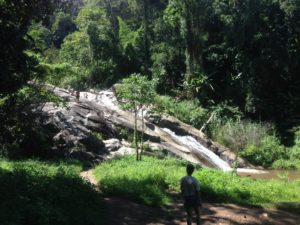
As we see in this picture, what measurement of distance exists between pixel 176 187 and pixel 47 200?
17.0 feet

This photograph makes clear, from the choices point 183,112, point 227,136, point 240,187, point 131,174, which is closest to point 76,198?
point 131,174

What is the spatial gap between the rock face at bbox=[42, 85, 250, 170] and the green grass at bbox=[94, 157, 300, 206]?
4294mm

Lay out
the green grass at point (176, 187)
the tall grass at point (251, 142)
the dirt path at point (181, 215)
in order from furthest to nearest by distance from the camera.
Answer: the tall grass at point (251, 142)
the green grass at point (176, 187)
the dirt path at point (181, 215)

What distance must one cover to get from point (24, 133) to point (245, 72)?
20.7 metres

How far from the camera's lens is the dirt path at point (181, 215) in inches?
382

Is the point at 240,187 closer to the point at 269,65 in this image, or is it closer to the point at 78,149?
the point at 78,149

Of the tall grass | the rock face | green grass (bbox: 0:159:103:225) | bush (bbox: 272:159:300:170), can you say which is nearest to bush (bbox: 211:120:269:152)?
the tall grass

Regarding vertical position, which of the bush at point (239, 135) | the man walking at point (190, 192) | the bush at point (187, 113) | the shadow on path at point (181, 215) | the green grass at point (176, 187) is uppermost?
the bush at point (187, 113)

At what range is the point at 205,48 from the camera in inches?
1447

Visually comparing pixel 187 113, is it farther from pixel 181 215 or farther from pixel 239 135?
pixel 181 215

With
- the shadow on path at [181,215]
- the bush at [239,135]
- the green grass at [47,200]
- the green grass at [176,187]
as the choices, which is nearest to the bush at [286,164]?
the bush at [239,135]

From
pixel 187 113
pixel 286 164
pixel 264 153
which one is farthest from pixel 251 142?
pixel 187 113

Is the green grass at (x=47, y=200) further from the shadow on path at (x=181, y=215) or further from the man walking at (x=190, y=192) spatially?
the man walking at (x=190, y=192)

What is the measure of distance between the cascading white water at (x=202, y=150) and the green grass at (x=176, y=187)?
753cm
